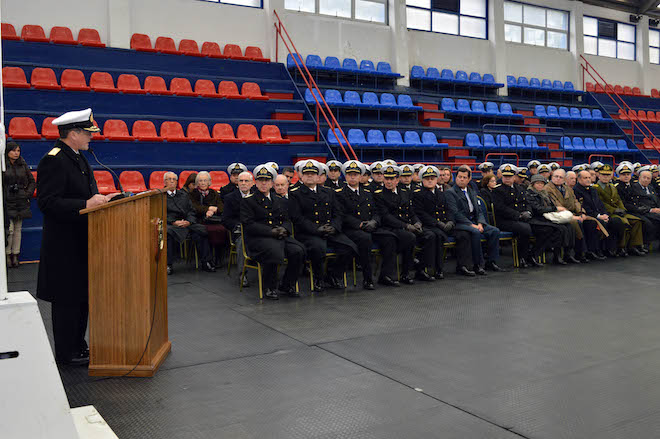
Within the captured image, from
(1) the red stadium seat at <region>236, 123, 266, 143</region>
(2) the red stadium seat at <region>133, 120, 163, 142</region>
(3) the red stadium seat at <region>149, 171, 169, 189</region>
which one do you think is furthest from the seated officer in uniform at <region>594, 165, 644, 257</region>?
(2) the red stadium seat at <region>133, 120, 163, 142</region>

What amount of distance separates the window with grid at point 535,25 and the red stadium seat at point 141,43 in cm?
1139

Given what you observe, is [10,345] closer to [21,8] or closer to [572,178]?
[572,178]

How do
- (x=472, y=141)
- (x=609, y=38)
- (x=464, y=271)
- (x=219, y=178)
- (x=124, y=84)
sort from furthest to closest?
(x=609, y=38)
(x=472, y=141)
(x=124, y=84)
(x=219, y=178)
(x=464, y=271)

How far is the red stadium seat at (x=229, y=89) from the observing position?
40.0 feet

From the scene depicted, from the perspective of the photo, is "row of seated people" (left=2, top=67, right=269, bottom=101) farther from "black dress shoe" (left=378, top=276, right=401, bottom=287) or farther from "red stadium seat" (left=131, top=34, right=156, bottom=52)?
"black dress shoe" (left=378, top=276, right=401, bottom=287)

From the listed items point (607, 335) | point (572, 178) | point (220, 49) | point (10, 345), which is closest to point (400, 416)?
point (10, 345)

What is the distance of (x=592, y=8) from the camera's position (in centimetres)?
2008

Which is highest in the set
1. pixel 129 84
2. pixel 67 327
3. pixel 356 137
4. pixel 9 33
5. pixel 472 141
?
pixel 9 33

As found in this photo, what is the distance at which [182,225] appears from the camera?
7.84 meters

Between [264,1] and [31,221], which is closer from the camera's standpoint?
[31,221]

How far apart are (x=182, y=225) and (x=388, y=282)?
116 inches

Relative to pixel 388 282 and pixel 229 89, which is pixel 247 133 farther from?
pixel 388 282

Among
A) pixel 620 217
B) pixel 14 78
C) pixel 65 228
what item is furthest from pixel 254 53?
pixel 65 228

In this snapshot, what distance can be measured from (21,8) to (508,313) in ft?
37.7
